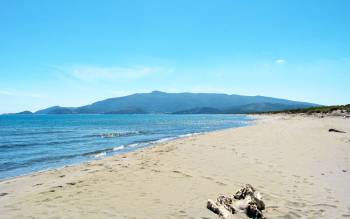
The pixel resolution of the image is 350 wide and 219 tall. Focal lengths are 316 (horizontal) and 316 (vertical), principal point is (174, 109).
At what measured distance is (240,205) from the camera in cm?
753

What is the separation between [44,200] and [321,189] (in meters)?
8.15

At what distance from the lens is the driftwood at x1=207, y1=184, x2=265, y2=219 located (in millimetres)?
7191

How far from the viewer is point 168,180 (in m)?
10.8

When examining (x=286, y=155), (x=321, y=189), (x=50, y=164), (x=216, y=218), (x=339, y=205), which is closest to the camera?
(x=216, y=218)

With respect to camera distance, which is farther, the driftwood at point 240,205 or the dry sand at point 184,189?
the dry sand at point 184,189

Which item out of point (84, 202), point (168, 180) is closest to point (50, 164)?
point (168, 180)

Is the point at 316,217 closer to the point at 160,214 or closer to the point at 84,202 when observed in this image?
the point at 160,214

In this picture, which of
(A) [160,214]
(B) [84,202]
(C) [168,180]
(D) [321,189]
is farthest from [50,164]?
(D) [321,189]

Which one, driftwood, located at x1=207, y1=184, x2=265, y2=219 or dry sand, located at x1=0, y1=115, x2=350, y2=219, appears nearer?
driftwood, located at x1=207, y1=184, x2=265, y2=219

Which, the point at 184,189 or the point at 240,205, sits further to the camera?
the point at 184,189

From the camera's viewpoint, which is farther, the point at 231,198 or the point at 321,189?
the point at 321,189

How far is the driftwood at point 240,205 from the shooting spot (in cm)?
719

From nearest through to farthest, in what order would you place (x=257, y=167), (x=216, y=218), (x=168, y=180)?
(x=216, y=218) < (x=168, y=180) < (x=257, y=167)

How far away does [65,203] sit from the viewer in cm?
795
